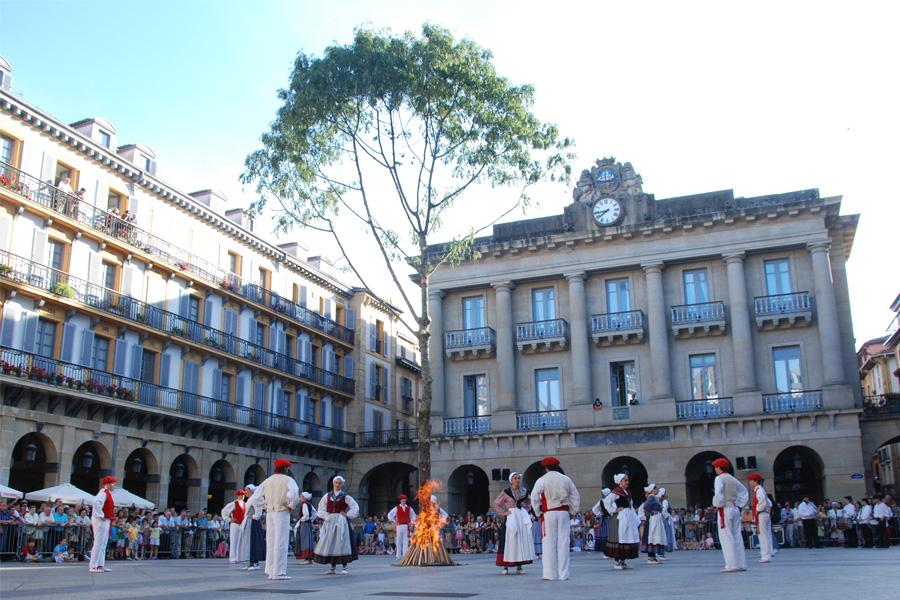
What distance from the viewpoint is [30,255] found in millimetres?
28281

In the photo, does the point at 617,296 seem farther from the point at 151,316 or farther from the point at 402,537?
the point at 151,316

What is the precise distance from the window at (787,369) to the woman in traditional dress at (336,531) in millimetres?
24009

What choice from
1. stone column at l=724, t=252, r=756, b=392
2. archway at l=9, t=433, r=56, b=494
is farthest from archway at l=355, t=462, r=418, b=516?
stone column at l=724, t=252, r=756, b=392

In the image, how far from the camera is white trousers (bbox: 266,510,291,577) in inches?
528

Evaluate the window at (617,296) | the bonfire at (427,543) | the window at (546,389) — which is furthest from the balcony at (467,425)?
the bonfire at (427,543)

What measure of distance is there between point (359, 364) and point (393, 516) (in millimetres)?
21645

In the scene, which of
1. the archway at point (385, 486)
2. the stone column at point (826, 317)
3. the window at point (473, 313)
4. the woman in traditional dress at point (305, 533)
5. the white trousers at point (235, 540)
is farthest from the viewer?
the archway at point (385, 486)

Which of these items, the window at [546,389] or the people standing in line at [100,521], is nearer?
the people standing in line at [100,521]

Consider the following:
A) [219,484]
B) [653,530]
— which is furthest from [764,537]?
[219,484]

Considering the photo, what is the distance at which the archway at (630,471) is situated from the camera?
35938 millimetres

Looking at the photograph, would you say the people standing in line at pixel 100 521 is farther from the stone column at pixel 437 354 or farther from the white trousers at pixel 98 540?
the stone column at pixel 437 354

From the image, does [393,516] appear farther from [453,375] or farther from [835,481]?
[835,481]

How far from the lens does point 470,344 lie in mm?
38969

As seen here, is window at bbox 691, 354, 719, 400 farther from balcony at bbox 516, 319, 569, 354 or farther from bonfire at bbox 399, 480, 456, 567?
bonfire at bbox 399, 480, 456, 567
